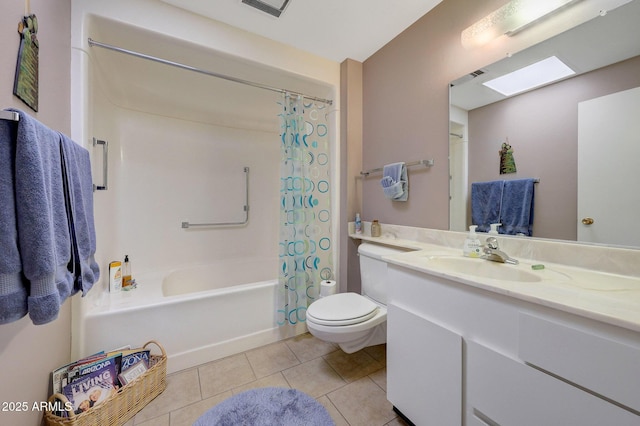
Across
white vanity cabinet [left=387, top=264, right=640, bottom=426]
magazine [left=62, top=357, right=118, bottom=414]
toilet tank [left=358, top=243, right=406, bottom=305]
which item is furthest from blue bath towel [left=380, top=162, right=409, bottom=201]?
magazine [left=62, top=357, right=118, bottom=414]

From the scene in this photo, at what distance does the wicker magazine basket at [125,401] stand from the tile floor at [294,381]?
0.05 meters

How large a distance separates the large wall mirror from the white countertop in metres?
0.18

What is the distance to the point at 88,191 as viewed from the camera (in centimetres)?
110

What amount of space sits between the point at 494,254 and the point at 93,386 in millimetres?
2045

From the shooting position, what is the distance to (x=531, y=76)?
1.16 m

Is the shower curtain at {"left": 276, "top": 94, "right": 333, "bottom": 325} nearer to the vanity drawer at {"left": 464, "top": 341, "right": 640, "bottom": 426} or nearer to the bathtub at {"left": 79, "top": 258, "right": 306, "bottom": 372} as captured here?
the bathtub at {"left": 79, "top": 258, "right": 306, "bottom": 372}

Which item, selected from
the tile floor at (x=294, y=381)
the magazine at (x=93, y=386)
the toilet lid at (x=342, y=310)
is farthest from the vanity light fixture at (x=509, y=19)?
the magazine at (x=93, y=386)

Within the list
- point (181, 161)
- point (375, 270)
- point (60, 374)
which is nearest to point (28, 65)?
point (60, 374)

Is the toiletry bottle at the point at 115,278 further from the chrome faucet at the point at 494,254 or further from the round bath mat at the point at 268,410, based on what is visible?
the chrome faucet at the point at 494,254

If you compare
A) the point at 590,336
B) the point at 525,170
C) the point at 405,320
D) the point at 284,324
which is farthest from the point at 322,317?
the point at 525,170

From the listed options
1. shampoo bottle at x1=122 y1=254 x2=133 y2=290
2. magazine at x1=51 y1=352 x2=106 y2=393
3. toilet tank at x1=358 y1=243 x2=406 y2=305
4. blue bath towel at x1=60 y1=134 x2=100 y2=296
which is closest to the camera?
blue bath towel at x1=60 y1=134 x2=100 y2=296

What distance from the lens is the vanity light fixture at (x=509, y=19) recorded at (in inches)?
43.2

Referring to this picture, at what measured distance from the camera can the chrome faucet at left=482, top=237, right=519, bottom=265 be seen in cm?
109

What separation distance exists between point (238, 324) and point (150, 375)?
556 millimetres
